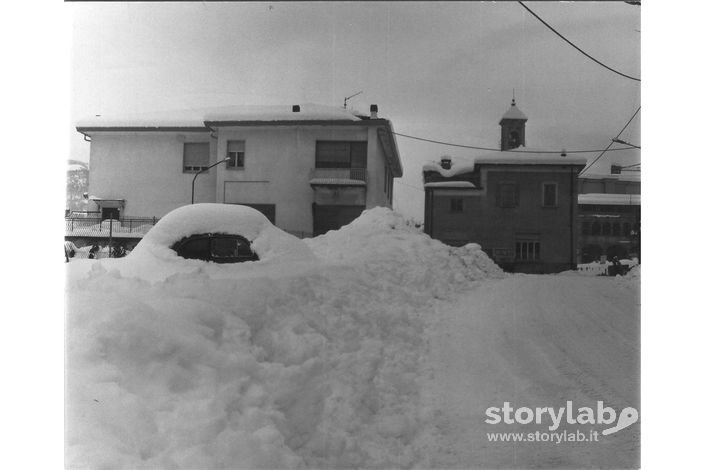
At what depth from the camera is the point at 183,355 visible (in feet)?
9.96

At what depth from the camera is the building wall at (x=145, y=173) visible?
12.0 ft

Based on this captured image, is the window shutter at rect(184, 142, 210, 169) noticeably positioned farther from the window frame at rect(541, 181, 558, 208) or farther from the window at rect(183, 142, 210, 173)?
the window frame at rect(541, 181, 558, 208)

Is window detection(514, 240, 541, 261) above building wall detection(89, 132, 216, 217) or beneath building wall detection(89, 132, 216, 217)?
beneath

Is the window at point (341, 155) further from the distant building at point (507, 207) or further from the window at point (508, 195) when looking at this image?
the window at point (508, 195)

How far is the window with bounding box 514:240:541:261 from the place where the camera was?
371cm

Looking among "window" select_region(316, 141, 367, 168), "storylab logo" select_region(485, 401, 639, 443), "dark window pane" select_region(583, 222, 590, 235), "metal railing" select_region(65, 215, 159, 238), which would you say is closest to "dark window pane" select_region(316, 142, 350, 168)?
"window" select_region(316, 141, 367, 168)

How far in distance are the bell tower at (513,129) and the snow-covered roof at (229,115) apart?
967 mm

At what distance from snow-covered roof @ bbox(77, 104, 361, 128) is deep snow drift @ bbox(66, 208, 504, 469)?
27.4 inches

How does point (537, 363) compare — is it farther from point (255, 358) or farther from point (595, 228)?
point (255, 358)

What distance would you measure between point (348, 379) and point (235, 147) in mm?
1663

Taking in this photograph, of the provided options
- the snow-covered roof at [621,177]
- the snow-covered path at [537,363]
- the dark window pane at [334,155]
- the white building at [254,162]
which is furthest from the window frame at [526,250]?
the dark window pane at [334,155]

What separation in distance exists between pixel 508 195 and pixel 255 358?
6.30ft

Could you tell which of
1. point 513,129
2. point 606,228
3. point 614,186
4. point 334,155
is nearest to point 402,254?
point 334,155

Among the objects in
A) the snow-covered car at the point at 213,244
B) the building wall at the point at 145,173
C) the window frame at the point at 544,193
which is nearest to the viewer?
the snow-covered car at the point at 213,244
